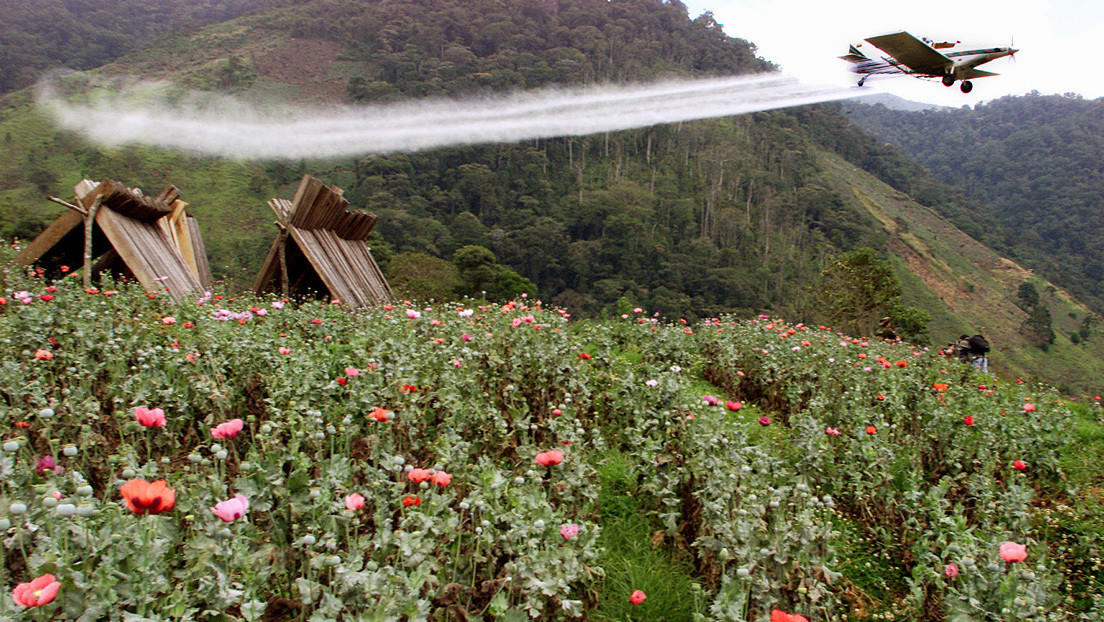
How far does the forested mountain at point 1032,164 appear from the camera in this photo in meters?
95.4

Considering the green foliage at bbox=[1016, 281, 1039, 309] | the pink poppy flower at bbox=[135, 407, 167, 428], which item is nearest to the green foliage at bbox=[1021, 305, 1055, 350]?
the green foliage at bbox=[1016, 281, 1039, 309]

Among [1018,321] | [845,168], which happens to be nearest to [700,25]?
[845,168]

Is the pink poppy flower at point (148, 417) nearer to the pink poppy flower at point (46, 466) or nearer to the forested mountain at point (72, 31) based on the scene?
the pink poppy flower at point (46, 466)

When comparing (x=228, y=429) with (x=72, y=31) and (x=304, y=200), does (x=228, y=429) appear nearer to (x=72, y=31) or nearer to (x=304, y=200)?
(x=304, y=200)

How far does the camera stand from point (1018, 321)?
2847 inches

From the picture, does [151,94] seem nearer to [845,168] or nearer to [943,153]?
[845,168]

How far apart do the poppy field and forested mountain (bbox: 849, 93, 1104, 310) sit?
105 m

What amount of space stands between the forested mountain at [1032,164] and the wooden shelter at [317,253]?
4073 inches

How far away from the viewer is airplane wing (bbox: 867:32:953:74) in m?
4.12

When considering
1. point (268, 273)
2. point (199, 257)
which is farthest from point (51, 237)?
point (199, 257)

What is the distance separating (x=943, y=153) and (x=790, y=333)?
14964cm

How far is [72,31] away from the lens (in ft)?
310

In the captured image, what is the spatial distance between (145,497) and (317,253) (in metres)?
7.92

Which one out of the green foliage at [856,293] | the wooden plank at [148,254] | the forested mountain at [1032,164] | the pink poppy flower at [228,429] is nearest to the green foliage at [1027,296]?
the forested mountain at [1032,164]
